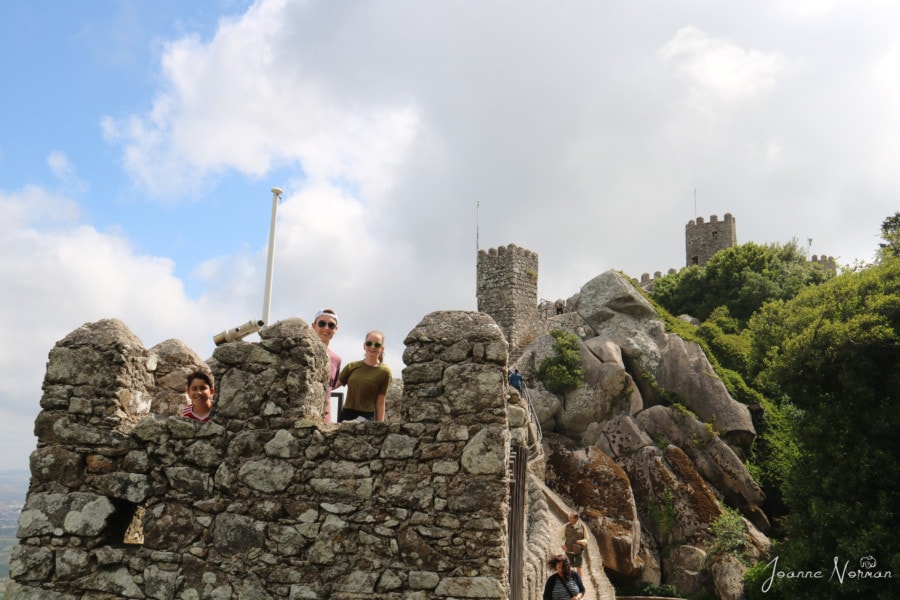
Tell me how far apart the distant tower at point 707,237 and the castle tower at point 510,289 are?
77.2 ft

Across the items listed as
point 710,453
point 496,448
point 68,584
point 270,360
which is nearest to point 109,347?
point 270,360

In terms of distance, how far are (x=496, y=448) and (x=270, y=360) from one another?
1.86m

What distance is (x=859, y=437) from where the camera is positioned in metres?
15.4

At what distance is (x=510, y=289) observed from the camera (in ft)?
103

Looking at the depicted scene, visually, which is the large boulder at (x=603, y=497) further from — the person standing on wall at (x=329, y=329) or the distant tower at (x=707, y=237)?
the distant tower at (x=707, y=237)

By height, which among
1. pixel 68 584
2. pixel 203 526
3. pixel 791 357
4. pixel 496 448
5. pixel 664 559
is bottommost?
pixel 664 559

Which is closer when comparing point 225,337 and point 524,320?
point 225,337

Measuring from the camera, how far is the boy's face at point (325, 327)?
19.4 feet

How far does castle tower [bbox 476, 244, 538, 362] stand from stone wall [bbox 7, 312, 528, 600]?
25.7 metres

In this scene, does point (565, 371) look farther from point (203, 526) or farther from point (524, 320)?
point (203, 526)

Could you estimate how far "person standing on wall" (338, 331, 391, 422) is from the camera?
17.9 feet

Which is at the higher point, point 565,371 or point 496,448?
point 565,371

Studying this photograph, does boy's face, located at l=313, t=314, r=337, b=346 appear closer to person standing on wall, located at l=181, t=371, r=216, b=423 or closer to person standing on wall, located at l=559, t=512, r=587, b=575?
person standing on wall, located at l=181, t=371, r=216, b=423

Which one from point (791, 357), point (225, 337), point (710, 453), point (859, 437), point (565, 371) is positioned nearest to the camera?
point (225, 337)
